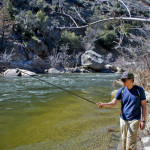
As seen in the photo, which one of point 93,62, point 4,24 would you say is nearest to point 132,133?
point 93,62

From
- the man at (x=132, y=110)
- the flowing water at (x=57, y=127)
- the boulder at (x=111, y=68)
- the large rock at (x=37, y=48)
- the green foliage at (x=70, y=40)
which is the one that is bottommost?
the flowing water at (x=57, y=127)

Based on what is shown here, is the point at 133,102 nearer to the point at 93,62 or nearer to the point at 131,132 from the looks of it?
the point at 131,132


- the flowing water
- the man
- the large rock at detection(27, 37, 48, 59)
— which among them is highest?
the large rock at detection(27, 37, 48, 59)

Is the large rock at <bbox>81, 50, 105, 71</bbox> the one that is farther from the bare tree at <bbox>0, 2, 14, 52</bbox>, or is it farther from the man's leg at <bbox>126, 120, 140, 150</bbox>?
the man's leg at <bbox>126, 120, 140, 150</bbox>

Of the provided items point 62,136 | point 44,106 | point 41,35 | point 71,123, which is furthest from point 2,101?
point 41,35

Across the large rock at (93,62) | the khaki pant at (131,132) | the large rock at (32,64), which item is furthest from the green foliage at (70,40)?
the khaki pant at (131,132)

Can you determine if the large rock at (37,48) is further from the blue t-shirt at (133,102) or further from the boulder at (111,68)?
the blue t-shirt at (133,102)

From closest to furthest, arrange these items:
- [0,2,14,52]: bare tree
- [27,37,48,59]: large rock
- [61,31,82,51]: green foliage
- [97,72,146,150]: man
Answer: [97,72,146,150]: man
[0,2,14,52]: bare tree
[27,37,48,59]: large rock
[61,31,82,51]: green foliage

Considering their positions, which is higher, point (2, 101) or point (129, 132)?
point (129, 132)

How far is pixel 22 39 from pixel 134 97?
2820 cm

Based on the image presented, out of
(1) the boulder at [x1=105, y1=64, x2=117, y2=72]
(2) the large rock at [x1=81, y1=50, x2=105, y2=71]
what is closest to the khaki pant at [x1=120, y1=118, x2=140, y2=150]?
(2) the large rock at [x1=81, y1=50, x2=105, y2=71]

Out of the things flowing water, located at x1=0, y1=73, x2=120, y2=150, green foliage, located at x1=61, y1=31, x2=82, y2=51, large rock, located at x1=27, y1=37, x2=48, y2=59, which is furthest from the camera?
green foliage, located at x1=61, y1=31, x2=82, y2=51

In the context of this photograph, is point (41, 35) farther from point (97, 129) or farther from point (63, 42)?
point (97, 129)

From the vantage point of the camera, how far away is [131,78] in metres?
2.54
